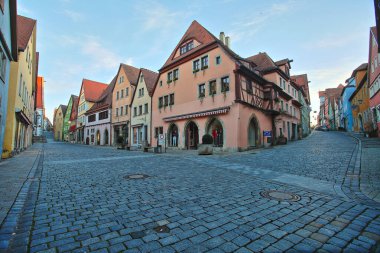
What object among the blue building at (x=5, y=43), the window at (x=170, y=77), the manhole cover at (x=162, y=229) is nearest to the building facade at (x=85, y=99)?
the window at (x=170, y=77)

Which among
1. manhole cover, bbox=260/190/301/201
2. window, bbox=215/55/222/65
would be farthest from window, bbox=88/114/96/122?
manhole cover, bbox=260/190/301/201

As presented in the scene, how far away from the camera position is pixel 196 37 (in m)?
23.2

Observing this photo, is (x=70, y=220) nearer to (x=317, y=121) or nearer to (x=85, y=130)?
(x=85, y=130)

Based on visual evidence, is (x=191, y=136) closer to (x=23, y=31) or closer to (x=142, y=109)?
(x=142, y=109)

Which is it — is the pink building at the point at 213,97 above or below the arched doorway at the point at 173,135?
above

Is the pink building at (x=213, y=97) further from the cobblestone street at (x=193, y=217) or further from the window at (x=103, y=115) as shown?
A: the window at (x=103, y=115)

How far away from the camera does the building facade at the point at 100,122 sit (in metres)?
38.1

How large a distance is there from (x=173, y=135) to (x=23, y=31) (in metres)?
16.5

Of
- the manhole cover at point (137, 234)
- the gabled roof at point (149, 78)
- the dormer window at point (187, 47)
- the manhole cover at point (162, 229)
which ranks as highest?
the dormer window at point (187, 47)

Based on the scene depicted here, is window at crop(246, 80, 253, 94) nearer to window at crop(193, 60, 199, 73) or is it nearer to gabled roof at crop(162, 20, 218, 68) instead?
gabled roof at crop(162, 20, 218, 68)

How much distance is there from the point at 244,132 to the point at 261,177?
39.5 feet

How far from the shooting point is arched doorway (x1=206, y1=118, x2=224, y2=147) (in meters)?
19.8

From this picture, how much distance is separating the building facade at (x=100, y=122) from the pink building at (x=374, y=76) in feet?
120

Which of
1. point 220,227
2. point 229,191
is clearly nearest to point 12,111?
point 229,191
